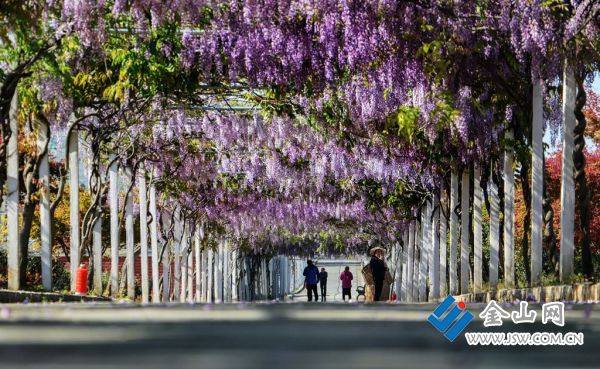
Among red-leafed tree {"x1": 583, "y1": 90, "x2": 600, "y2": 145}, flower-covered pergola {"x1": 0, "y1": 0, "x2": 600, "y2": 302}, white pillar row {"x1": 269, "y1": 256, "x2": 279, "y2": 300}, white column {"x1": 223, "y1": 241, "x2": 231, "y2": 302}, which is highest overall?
red-leafed tree {"x1": 583, "y1": 90, "x2": 600, "y2": 145}

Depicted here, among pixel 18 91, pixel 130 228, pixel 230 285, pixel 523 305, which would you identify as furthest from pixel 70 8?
pixel 230 285

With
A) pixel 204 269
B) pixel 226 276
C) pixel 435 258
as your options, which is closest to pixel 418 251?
pixel 435 258

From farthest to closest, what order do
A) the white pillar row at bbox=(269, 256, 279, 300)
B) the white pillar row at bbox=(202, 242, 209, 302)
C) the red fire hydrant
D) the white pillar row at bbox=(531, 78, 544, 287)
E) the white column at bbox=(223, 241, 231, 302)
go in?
the white pillar row at bbox=(269, 256, 279, 300)
the white column at bbox=(223, 241, 231, 302)
the white pillar row at bbox=(202, 242, 209, 302)
the red fire hydrant
the white pillar row at bbox=(531, 78, 544, 287)

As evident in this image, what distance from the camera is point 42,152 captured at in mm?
13320

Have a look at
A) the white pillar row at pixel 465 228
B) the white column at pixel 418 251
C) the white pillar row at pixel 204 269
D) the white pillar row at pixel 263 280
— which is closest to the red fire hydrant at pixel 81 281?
the white pillar row at pixel 465 228

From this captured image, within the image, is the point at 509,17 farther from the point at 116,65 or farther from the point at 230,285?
the point at 230,285

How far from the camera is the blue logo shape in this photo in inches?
180

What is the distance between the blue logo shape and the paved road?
4 cm

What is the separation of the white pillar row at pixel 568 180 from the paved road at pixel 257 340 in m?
6.97

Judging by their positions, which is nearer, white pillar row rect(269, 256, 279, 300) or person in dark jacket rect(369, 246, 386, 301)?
person in dark jacket rect(369, 246, 386, 301)

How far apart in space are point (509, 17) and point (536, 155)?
7.38 feet

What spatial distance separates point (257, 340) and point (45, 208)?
1005 centimetres

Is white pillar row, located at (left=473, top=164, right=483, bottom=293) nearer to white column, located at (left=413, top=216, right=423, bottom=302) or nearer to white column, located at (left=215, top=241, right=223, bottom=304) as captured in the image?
white column, located at (left=413, top=216, right=423, bottom=302)

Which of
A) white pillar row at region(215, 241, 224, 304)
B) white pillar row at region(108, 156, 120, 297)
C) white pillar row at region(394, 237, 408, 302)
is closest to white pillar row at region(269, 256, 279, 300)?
white pillar row at region(215, 241, 224, 304)
